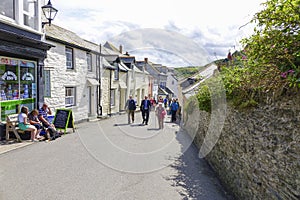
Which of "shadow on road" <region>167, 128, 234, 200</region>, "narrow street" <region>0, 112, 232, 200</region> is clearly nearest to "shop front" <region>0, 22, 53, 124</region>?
"narrow street" <region>0, 112, 232, 200</region>

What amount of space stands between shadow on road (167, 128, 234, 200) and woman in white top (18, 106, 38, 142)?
16.5 feet

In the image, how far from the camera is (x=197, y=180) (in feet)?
17.2

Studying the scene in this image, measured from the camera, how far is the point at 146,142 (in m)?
8.87

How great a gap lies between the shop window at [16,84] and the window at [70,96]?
3.98 meters

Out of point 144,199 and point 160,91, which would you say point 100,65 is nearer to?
point 144,199

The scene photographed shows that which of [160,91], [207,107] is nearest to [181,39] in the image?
[207,107]

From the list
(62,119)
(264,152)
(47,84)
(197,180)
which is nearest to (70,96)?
(47,84)

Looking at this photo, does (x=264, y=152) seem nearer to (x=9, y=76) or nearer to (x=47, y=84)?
(x=9, y=76)

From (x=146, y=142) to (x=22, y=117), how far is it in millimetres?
4247

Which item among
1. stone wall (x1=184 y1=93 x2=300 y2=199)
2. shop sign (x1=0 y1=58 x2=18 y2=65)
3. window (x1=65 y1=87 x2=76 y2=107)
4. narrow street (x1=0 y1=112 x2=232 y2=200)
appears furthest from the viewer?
window (x1=65 y1=87 x2=76 y2=107)

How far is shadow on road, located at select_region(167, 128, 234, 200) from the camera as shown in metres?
4.52

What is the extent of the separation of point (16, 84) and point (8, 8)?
9.16 ft

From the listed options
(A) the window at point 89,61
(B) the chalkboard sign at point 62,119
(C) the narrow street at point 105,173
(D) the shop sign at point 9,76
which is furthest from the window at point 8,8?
(A) the window at point 89,61

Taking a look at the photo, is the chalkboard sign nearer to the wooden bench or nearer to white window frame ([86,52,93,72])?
the wooden bench
